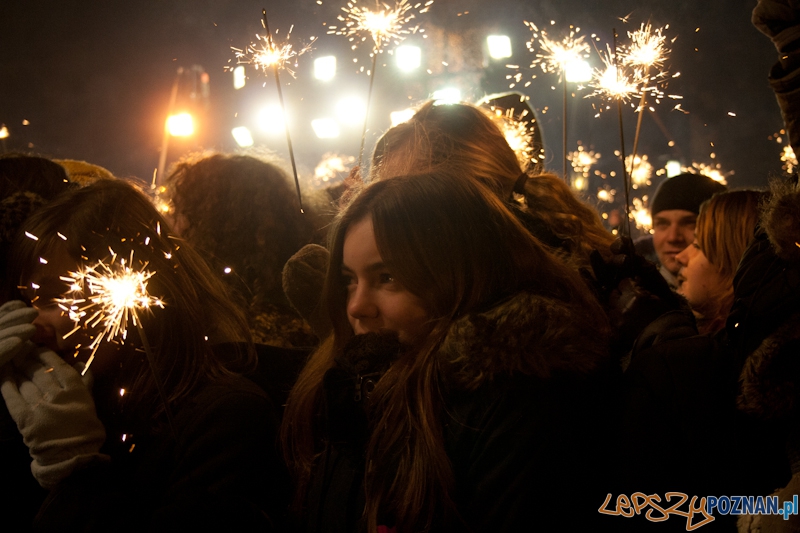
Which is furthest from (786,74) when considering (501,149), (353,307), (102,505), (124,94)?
(124,94)

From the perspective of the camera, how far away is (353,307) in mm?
1753

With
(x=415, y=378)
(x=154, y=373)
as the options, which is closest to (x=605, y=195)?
(x=415, y=378)

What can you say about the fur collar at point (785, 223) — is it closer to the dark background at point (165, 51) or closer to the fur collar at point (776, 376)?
the fur collar at point (776, 376)

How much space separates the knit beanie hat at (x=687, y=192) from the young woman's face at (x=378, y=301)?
2.93 meters

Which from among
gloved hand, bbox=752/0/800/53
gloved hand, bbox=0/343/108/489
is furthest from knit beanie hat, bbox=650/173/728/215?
gloved hand, bbox=0/343/108/489

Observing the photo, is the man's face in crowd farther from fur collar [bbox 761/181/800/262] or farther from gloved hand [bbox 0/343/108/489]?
Answer: gloved hand [bbox 0/343/108/489]

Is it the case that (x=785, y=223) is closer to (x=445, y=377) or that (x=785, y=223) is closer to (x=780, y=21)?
(x=780, y=21)

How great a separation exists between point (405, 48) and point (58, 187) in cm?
274

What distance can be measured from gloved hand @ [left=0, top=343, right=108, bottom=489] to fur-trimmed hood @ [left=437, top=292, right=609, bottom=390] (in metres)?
1.08

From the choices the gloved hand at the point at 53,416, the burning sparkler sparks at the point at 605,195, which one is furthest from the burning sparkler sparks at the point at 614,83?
the burning sparkler sparks at the point at 605,195

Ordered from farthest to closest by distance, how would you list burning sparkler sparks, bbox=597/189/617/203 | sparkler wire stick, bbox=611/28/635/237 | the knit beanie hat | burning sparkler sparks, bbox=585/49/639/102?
burning sparkler sparks, bbox=597/189/617/203
the knit beanie hat
burning sparkler sparks, bbox=585/49/639/102
sparkler wire stick, bbox=611/28/635/237

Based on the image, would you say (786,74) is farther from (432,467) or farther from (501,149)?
(432,467)

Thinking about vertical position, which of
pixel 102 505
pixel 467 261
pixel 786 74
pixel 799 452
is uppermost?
pixel 786 74

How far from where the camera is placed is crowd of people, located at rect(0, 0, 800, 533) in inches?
58.2
